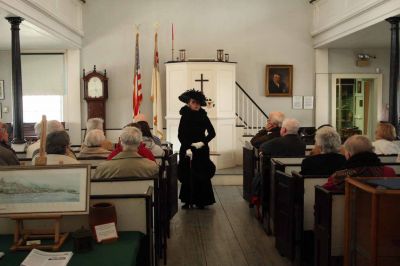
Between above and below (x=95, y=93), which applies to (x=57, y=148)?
below

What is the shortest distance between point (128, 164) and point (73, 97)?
7.28 m

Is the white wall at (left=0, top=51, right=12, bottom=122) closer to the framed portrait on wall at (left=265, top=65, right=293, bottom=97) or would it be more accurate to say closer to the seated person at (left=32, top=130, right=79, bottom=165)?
the framed portrait on wall at (left=265, top=65, right=293, bottom=97)

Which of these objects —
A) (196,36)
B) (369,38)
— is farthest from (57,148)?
(369,38)

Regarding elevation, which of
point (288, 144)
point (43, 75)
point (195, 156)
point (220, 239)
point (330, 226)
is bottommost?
point (220, 239)

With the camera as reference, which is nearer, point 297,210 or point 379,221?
point 379,221

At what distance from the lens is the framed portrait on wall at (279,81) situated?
10.9 metres

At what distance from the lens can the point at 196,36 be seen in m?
10.8

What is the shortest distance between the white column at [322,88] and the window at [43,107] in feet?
20.5

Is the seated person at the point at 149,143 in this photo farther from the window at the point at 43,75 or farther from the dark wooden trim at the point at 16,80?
the window at the point at 43,75

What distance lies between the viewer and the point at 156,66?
32.3 ft

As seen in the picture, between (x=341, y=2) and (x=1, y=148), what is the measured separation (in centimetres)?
709

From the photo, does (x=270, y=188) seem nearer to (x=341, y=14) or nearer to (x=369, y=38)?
(x=341, y=14)

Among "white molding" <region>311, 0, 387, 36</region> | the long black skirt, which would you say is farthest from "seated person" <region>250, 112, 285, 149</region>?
"white molding" <region>311, 0, 387, 36</region>

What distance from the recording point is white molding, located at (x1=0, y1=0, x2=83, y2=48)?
263 inches
